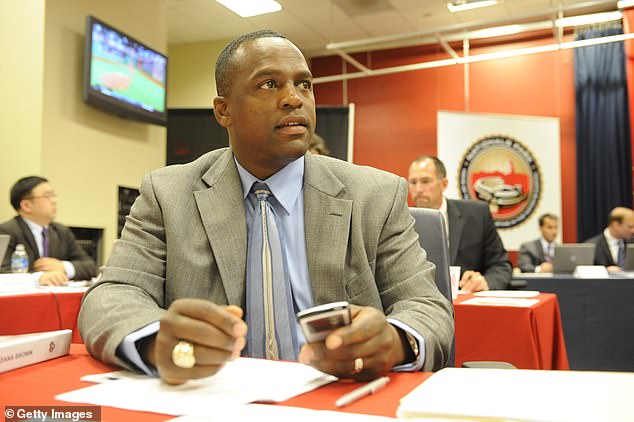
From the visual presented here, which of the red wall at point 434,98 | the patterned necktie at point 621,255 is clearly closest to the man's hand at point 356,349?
the patterned necktie at point 621,255

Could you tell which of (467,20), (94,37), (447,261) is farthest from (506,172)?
(447,261)

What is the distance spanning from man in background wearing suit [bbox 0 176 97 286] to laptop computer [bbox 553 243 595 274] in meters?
3.73

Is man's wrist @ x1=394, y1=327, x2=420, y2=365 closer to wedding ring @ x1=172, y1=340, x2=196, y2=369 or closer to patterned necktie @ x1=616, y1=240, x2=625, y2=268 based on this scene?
wedding ring @ x1=172, y1=340, x2=196, y2=369

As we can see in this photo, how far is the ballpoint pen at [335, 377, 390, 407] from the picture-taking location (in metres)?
0.75

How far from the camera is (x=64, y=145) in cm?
529

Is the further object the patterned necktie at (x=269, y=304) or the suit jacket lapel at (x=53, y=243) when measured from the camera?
the suit jacket lapel at (x=53, y=243)

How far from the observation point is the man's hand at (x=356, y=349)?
832mm

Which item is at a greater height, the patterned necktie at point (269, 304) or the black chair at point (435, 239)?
the black chair at point (435, 239)

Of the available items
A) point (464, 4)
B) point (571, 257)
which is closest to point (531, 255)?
point (571, 257)

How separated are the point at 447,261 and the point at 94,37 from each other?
4.62 metres

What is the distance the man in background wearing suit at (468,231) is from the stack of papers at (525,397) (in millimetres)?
2811

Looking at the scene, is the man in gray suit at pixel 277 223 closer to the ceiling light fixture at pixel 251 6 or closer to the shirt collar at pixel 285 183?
the shirt collar at pixel 285 183

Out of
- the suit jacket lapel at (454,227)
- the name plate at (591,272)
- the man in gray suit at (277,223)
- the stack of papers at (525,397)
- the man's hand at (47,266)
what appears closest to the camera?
the stack of papers at (525,397)

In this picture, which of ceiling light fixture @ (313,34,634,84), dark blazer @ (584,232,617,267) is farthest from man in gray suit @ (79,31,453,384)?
ceiling light fixture @ (313,34,634,84)
